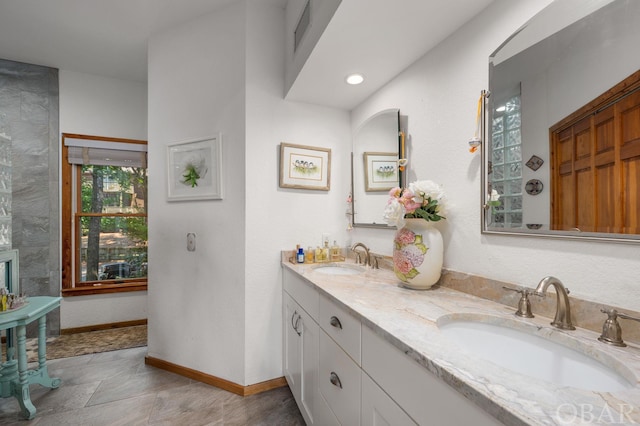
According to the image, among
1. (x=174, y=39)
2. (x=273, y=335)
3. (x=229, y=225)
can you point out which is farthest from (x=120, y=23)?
(x=273, y=335)

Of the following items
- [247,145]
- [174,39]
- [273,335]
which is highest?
[174,39]

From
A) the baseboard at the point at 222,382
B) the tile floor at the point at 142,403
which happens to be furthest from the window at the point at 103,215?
the baseboard at the point at 222,382

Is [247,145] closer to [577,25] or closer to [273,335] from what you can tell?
[273,335]

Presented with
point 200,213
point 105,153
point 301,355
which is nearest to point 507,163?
point 301,355

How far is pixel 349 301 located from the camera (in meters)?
1.07

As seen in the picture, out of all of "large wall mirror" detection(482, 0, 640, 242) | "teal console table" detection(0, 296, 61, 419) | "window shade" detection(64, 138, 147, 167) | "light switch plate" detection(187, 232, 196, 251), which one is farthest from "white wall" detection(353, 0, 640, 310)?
"window shade" detection(64, 138, 147, 167)

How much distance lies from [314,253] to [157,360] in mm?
1593

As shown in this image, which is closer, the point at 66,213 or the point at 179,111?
the point at 179,111

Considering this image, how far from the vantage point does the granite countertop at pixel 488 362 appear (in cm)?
46

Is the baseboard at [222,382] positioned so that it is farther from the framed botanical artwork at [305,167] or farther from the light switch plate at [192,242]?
the framed botanical artwork at [305,167]

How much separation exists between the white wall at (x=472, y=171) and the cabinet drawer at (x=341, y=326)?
588 millimetres

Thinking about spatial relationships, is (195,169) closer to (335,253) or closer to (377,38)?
(335,253)

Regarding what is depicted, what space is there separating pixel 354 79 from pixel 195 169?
1.31m

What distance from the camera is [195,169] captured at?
203cm
